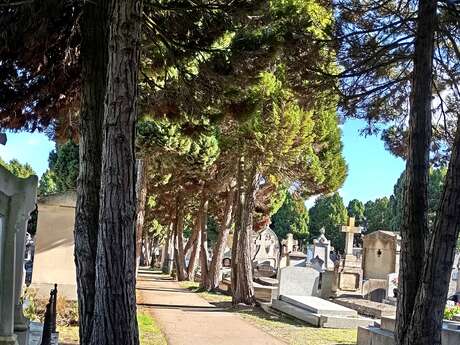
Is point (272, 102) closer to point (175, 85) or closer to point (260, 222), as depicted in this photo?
point (175, 85)

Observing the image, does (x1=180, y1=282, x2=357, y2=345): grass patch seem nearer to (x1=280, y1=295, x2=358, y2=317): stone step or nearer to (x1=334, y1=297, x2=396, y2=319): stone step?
(x1=280, y1=295, x2=358, y2=317): stone step

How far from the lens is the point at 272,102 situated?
16.0 meters

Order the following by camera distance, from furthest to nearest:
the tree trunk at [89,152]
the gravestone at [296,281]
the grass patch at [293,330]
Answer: the gravestone at [296,281]
the grass patch at [293,330]
the tree trunk at [89,152]

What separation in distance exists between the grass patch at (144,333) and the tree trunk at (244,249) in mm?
4374

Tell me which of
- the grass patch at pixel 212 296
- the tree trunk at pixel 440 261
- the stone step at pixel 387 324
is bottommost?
the grass patch at pixel 212 296

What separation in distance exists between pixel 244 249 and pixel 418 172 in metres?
11.8

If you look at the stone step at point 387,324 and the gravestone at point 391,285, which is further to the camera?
the gravestone at point 391,285

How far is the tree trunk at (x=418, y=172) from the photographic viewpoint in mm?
6059

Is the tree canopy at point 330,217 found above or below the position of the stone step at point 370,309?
above

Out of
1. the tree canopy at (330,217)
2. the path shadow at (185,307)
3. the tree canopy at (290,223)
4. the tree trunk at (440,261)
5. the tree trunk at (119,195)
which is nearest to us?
the tree trunk at (440,261)

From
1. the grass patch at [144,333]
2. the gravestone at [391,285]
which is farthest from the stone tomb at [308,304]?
the gravestone at [391,285]

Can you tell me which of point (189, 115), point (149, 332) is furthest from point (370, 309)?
point (189, 115)

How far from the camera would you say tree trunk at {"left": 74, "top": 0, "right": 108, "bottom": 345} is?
593 cm

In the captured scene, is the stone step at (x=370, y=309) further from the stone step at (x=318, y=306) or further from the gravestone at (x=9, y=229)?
the gravestone at (x=9, y=229)
